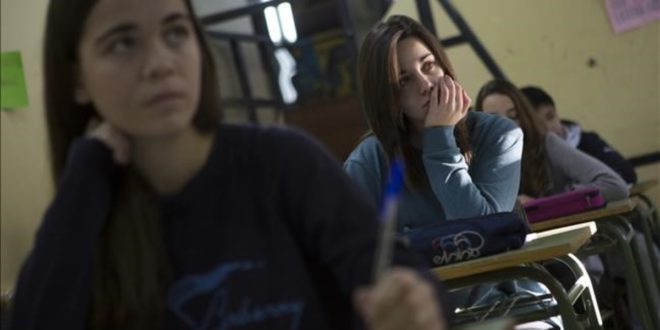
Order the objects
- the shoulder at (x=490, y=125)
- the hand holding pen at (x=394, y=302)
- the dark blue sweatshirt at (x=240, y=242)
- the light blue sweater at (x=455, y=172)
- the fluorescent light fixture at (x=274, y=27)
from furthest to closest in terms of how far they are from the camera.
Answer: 1. the fluorescent light fixture at (x=274, y=27)
2. the shoulder at (x=490, y=125)
3. the light blue sweater at (x=455, y=172)
4. the dark blue sweatshirt at (x=240, y=242)
5. the hand holding pen at (x=394, y=302)

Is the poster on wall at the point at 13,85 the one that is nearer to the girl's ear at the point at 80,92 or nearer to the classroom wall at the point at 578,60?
the classroom wall at the point at 578,60

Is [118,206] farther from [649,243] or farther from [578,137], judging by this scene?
[578,137]

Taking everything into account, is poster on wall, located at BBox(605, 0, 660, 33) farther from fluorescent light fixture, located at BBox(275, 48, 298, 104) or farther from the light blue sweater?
the light blue sweater

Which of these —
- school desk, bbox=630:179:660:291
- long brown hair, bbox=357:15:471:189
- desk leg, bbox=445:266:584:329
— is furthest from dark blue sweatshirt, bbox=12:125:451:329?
school desk, bbox=630:179:660:291

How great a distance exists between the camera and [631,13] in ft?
12.3

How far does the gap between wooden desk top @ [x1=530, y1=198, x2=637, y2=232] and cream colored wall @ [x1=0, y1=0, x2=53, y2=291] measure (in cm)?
181

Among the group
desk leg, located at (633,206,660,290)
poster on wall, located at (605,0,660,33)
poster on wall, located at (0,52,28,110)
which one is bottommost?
desk leg, located at (633,206,660,290)

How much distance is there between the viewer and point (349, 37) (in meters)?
4.66

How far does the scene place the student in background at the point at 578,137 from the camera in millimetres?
3287

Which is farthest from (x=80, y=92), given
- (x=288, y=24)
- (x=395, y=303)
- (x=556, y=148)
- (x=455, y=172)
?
(x=288, y=24)

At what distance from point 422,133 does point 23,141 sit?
2.03m

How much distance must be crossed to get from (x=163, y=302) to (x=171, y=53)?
0.75ft

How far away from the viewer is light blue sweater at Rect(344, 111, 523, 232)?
5.90 feet

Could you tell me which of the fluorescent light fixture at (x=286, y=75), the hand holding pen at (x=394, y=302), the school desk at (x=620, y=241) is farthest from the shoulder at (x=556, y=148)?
the hand holding pen at (x=394, y=302)
